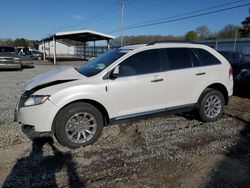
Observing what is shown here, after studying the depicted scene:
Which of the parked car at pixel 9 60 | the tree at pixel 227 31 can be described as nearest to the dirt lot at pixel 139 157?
the parked car at pixel 9 60

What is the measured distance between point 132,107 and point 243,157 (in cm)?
210

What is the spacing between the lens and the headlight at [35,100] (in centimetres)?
420

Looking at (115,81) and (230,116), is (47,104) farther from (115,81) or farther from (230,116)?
(230,116)

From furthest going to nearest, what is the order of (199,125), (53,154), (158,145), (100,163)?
1. (199,125)
2. (158,145)
3. (53,154)
4. (100,163)

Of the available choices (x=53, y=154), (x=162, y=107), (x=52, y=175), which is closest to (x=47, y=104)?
(x=53, y=154)

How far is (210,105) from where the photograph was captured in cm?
583

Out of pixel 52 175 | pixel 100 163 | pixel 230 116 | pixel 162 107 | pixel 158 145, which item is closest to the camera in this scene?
pixel 52 175

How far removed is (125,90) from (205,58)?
2.19 meters

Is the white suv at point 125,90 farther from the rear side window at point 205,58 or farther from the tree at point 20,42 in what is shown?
the tree at point 20,42

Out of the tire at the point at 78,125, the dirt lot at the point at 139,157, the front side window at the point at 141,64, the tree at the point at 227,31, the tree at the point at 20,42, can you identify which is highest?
the tree at the point at 227,31

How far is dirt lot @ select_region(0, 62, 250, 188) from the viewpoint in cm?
344

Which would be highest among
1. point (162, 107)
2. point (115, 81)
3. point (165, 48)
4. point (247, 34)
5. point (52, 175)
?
point (247, 34)

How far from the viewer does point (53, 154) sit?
167 inches

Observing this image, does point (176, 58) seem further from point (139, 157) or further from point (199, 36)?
point (199, 36)
